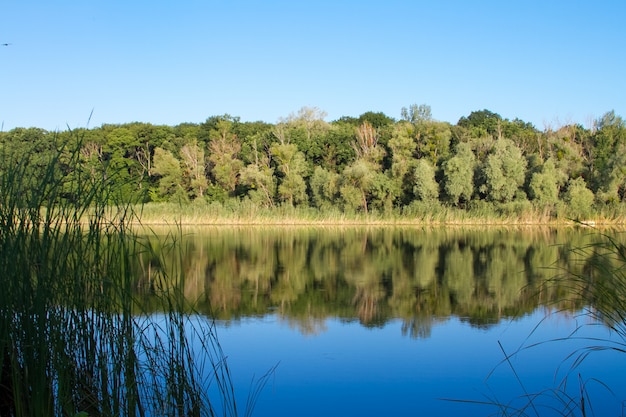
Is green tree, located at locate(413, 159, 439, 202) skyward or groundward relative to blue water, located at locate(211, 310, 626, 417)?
skyward

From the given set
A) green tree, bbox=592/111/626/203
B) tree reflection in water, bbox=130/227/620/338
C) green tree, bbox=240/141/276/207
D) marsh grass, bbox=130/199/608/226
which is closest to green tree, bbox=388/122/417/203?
marsh grass, bbox=130/199/608/226

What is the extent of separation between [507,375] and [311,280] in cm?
561

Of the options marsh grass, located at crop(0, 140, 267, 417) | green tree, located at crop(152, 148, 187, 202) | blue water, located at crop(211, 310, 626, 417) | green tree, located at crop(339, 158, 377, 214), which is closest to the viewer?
marsh grass, located at crop(0, 140, 267, 417)

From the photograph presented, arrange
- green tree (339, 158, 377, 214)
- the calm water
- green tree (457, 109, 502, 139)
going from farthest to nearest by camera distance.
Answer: green tree (457, 109, 502, 139)
green tree (339, 158, 377, 214)
the calm water

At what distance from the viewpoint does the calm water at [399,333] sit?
4.83m

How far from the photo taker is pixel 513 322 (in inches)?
288

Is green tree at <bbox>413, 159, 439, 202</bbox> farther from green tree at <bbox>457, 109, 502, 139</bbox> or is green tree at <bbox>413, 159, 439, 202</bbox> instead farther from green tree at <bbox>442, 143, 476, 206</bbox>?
green tree at <bbox>457, 109, 502, 139</bbox>

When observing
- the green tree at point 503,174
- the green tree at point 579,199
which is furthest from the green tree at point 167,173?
the green tree at point 579,199

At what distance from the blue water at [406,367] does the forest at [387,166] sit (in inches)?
771

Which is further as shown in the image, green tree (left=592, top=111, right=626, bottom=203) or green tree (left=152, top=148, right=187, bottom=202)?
green tree (left=152, top=148, right=187, bottom=202)

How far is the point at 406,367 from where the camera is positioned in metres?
5.56

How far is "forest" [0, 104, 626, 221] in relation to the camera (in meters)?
28.2

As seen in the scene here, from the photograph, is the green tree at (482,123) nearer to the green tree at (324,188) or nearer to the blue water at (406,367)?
the green tree at (324,188)

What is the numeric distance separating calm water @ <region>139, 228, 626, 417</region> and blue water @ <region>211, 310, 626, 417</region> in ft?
0.04
